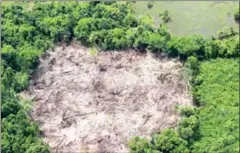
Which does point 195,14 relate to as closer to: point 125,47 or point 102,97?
point 125,47

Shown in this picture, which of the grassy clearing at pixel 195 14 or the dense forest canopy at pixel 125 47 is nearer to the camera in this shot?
the dense forest canopy at pixel 125 47

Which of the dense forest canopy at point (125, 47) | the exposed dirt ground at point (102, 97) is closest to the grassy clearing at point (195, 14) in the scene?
the dense forest canopy at point (125, 47)

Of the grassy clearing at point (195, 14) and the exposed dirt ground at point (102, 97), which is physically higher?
the grassy clearing at point (195, 14)

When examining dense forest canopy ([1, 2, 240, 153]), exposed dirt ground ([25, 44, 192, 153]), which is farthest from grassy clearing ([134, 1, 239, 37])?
exposed dirt ground ([25, 44, 192, 153])

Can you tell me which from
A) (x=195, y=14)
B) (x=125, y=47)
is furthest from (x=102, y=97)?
(x=195, y=14)

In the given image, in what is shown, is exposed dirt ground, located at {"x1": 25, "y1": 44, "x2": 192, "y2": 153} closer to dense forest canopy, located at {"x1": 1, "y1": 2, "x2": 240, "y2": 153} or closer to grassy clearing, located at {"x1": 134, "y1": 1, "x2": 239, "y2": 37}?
dense forest canopy, located at {"x1": 1, "y1": 2, "x2": 240, "y2": 153}

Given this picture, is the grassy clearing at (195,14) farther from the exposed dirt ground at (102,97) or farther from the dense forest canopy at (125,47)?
the exposed dirt ground at (102,97)
